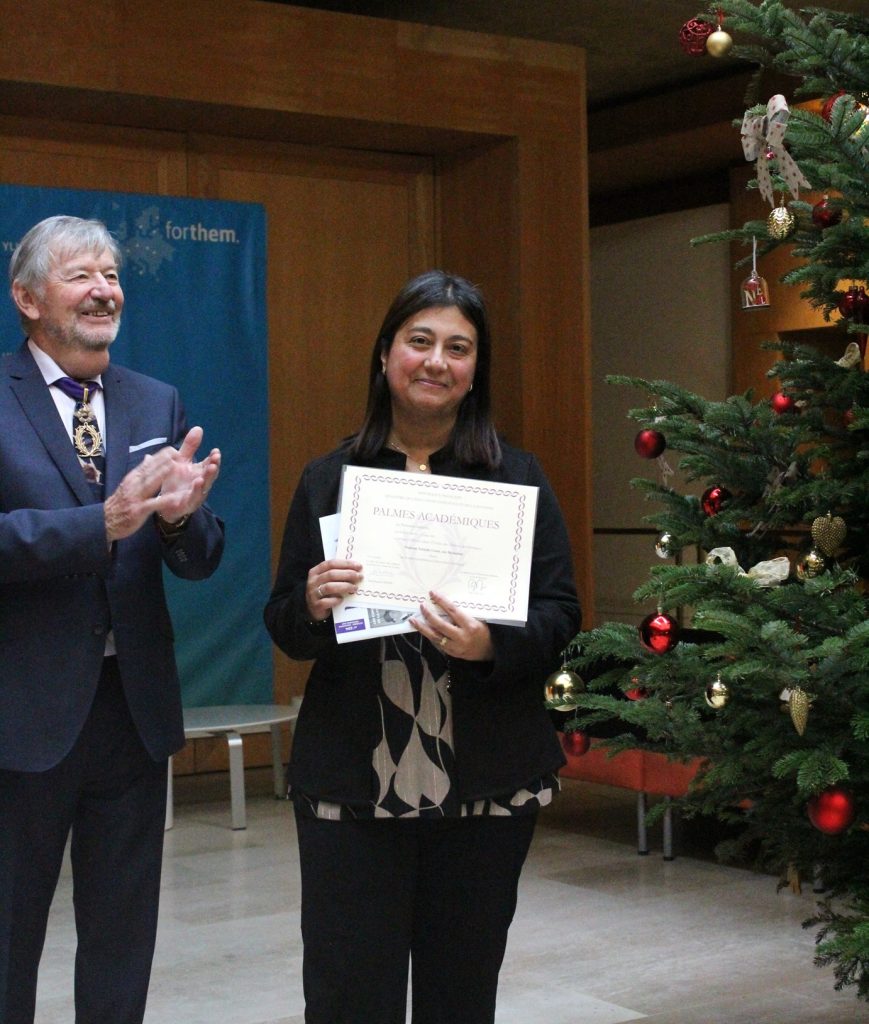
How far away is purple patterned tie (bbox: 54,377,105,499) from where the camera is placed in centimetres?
256

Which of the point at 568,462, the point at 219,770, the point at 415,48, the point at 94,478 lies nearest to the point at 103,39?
the point at 415,48

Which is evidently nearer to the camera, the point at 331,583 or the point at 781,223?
the point at 331,583

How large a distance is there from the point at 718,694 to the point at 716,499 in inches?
22.4

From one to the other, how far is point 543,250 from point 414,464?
465cm

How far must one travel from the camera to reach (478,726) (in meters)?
2.28

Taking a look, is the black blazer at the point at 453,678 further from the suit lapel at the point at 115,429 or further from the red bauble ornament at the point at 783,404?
the red bauble ornament at the point at 783,404

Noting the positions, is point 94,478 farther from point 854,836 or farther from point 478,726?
point 854,836

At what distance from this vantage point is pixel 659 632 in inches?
109

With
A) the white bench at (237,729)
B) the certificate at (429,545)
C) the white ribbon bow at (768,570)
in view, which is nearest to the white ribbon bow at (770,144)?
the white ribbon bow at (768,570)

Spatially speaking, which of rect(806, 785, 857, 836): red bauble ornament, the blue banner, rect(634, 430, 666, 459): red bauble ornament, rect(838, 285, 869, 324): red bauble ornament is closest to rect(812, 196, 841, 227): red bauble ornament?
rect(838, 285, 869, 324): red bauble ornament

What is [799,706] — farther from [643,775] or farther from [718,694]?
[643,775]

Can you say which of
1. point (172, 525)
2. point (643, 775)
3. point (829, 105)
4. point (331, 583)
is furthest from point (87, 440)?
point (643, 775)

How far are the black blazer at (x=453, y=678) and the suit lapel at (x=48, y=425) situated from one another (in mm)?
390

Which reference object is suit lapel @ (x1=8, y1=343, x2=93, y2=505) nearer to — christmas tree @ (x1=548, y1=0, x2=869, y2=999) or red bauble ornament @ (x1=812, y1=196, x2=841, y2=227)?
christmas tree @ (x1=548, y1=0, x2=869, y2=999)
